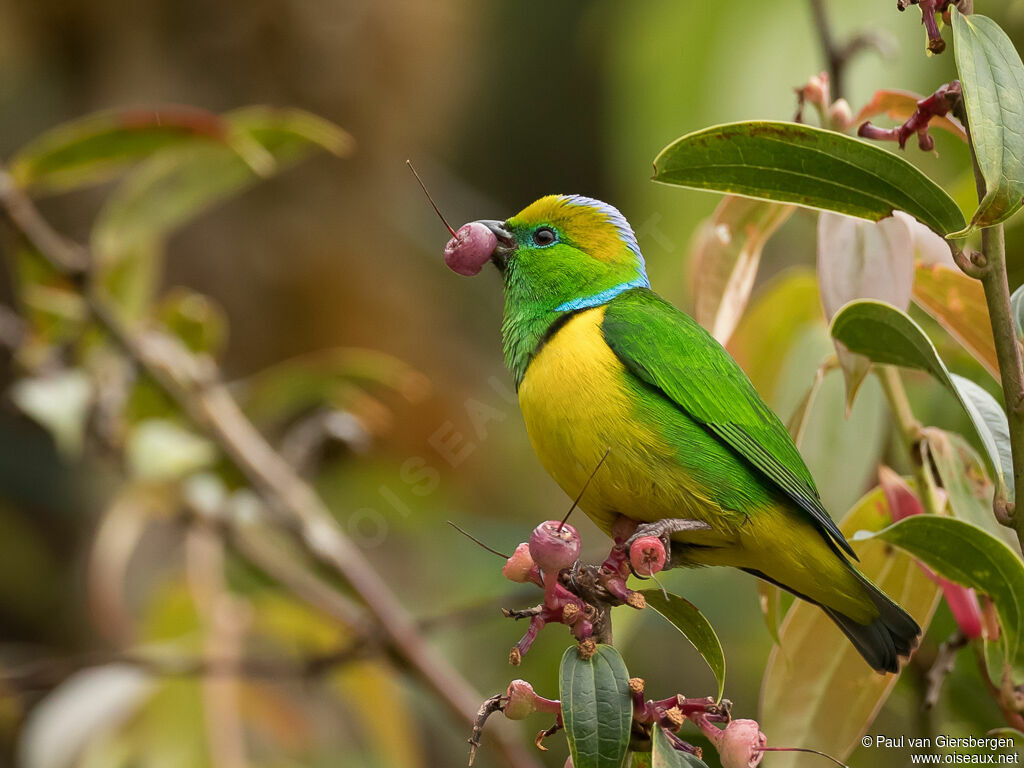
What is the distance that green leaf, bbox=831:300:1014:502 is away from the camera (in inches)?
39.0

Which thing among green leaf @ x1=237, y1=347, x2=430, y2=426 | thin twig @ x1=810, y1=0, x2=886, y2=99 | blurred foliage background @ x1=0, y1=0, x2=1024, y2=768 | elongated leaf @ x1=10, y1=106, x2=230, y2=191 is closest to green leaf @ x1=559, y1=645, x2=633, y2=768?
blurred foliage background @ x1=0, y1=0, x2=1024, y2=768

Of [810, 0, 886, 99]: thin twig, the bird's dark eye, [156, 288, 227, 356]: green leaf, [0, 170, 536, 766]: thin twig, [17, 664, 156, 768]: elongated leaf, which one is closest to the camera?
the bird's dark eye

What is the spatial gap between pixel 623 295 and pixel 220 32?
322 centimetres

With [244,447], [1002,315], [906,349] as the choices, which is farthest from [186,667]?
[1002,315]

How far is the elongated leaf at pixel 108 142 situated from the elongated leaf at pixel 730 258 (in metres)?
0.93

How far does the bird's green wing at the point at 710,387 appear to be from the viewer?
3.72 feet

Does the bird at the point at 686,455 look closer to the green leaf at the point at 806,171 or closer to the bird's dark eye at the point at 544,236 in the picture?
the bird's dark eye at the point at 544,236

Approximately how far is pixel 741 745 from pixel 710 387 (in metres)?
0.42

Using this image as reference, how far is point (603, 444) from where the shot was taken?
1.14 meters

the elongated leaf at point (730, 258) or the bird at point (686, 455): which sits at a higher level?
the elongated leaf at point (730, 258)

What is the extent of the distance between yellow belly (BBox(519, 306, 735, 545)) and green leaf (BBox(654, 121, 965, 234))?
30 cm

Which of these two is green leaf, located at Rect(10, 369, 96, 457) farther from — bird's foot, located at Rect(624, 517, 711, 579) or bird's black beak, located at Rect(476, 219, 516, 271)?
bird's foot, located at Rect(624, 517, 711, 579)

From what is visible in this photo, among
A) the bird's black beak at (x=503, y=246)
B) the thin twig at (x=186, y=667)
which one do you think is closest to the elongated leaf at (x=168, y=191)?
the thin twig at (x=186, y=667)

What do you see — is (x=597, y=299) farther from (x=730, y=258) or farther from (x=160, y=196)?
(x=160, y=196)
